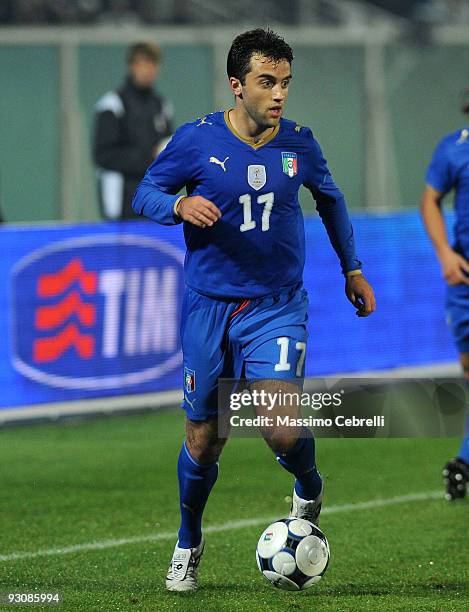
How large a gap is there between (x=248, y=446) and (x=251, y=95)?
448cm

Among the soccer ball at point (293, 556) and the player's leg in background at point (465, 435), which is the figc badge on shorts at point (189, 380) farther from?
the player's leg in background at point (465, 435)

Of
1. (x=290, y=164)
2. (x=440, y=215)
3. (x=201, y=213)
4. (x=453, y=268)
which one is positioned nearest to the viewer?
(x=201, y=213)

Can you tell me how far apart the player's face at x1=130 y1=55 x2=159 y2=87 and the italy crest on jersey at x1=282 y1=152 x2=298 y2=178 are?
6893mm

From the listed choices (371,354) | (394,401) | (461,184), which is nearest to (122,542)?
(461,184)

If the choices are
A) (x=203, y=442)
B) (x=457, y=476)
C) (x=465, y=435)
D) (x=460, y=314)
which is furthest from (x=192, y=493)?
(x=460, y=314)

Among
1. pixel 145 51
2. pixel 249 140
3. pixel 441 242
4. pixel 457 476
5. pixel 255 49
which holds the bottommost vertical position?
pixel 457 476

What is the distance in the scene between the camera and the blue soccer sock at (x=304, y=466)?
564cm

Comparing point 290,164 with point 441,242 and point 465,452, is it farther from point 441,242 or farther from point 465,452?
point 465,452

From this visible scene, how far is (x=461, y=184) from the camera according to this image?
25.7 feet

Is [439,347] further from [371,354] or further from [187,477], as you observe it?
[187,477]

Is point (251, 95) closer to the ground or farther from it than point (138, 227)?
farther from it

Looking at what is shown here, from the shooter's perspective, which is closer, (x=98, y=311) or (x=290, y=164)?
(x=290, y=164)

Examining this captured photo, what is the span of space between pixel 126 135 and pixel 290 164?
23.3 ft

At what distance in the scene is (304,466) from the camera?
5.77 m
